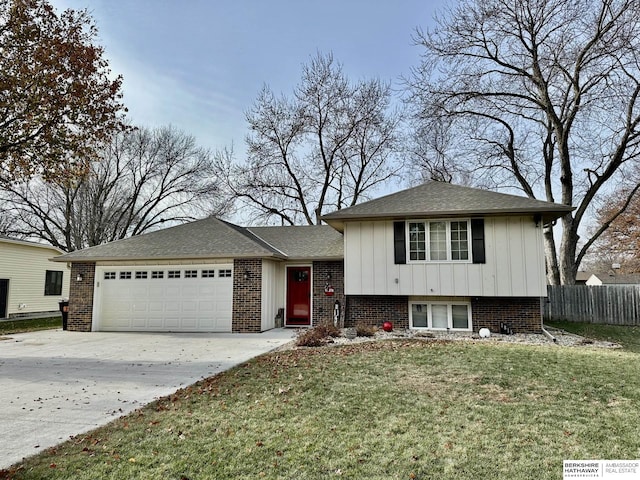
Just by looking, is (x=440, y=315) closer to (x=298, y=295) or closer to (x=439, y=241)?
(x=439, y=241)

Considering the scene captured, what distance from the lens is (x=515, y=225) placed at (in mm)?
10820

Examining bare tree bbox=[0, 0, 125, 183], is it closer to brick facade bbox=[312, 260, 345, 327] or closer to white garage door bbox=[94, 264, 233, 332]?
white garage door bbox=[94, 264, 233, 332]

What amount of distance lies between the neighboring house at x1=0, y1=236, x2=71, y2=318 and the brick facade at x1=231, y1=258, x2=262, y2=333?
1307cm

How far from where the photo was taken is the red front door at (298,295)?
45.1 ft

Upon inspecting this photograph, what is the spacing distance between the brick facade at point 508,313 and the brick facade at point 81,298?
482 inches

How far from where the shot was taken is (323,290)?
13359 millimetres

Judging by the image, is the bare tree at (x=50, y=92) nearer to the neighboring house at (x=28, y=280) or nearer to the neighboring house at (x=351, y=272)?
the neighboring house at (x=351, y=272)

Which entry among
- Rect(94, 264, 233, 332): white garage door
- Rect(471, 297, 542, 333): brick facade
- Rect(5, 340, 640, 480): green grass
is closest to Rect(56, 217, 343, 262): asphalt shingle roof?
Rect(94, 264, 233, 332): white garage door

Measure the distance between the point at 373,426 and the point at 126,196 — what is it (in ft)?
91.5

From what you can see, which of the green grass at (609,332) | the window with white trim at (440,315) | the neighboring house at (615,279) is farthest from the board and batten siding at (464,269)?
the neighboring house at (615,279)

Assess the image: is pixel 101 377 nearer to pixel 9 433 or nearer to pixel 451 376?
pixel 9 433

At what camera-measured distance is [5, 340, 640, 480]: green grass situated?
325 cm

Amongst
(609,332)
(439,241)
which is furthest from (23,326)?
(609,332)

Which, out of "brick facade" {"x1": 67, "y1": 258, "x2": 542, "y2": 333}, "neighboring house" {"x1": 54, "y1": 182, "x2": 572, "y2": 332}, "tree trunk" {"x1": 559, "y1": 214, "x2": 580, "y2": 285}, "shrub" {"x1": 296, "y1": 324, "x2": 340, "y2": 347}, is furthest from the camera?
"tree trunk" {"x1": 559, "y1": 214, "x2": 580, "y2": 285}
